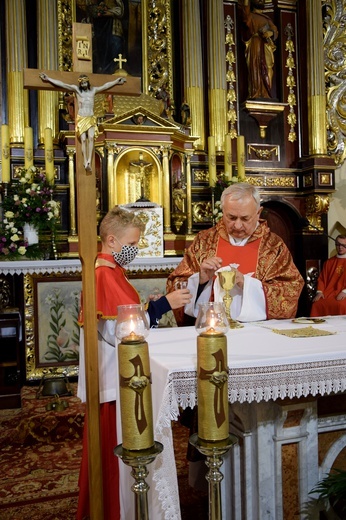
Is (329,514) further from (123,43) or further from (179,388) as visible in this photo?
(123,43)

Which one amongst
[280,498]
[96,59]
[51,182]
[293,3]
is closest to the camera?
[280,498]

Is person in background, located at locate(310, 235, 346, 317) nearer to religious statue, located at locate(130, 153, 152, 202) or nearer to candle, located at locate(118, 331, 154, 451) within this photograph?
religious statue, located at locate(130, 153, 152, 202)

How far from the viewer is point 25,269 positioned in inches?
230

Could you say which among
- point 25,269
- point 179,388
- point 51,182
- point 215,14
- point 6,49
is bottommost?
point 179,388

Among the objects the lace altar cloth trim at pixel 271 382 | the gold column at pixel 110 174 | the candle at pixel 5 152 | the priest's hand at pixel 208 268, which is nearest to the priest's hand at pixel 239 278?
the priest's hand at pixel 208 268

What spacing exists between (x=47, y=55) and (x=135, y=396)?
20.9ft

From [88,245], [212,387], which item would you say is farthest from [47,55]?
[212,387]

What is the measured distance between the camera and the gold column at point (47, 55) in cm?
702

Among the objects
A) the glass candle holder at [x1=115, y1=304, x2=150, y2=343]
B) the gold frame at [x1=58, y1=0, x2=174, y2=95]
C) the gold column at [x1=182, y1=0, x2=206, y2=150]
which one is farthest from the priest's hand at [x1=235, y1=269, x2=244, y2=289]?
the gold frame at [x1=58, y1=0, x2=174, y2=95]

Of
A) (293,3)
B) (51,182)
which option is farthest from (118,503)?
(293,3)

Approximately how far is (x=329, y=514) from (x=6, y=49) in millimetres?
6540

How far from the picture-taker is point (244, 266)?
140 inches

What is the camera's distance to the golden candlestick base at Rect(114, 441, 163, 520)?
1617 mm

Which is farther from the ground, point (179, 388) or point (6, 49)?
point (6, 49)
